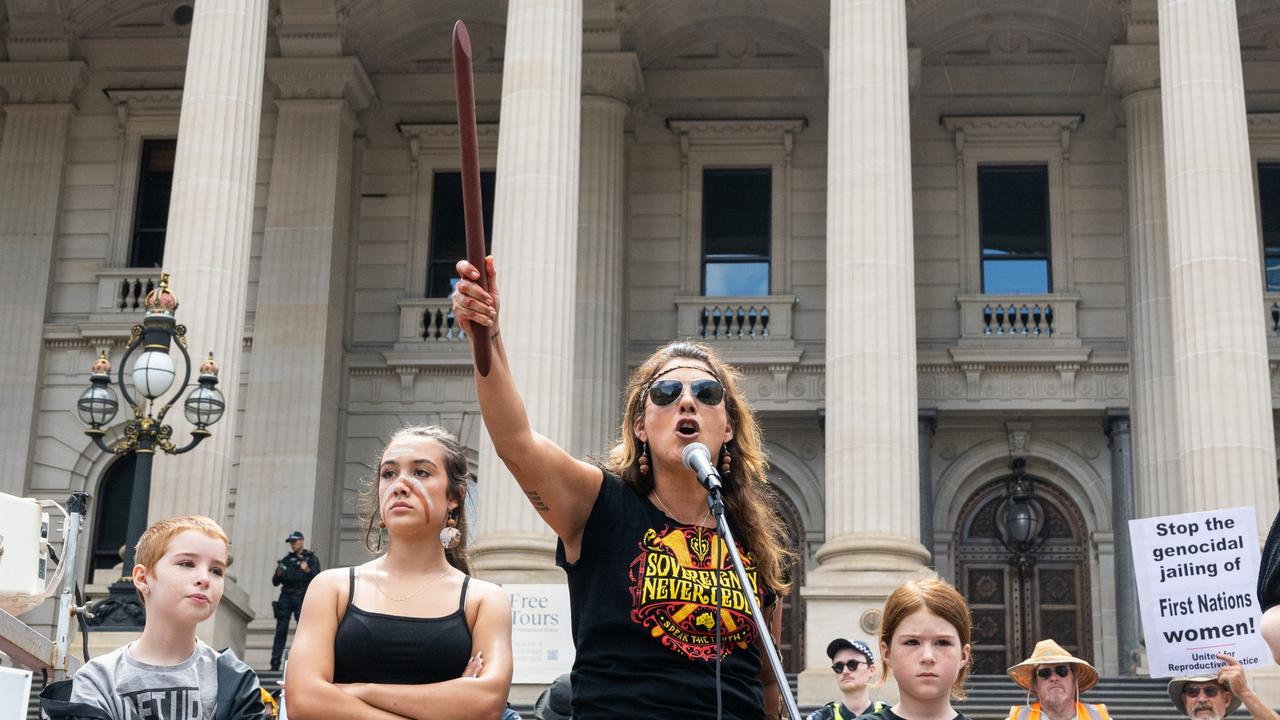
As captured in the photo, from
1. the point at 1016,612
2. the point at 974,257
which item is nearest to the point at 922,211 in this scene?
the point at 974,257

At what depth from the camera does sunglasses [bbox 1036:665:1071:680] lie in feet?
28.0

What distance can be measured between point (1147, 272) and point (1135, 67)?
3245mm

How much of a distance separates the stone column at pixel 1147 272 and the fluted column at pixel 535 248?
30.9 feet

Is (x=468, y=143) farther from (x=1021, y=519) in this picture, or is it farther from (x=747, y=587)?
(x=1021, y=519)

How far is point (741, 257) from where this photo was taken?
28672mm

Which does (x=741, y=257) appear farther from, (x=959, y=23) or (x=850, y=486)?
(x=850, y=486)

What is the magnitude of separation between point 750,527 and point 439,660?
89cm

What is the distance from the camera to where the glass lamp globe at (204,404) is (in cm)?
1692

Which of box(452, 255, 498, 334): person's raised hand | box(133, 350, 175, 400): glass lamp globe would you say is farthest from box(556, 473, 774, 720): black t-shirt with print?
box(133, 350, 175, 400): glass lamp globe

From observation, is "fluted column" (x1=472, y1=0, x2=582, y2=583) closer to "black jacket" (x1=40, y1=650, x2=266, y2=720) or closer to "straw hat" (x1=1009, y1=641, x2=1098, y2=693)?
"straw hat" (x1=1009, y1=641, x2=1098, y2=693)

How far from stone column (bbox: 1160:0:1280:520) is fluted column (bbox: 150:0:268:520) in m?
11.4

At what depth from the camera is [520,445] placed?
4113mm

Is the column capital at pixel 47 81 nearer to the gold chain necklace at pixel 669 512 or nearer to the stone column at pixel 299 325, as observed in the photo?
the stone column at pixel 299 325

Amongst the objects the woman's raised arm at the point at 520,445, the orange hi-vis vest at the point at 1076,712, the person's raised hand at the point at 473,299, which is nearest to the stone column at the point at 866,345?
the orange hi-vis vest at the point at 1076,712
